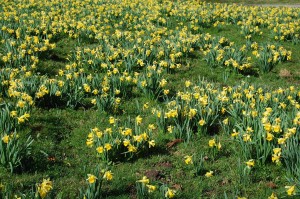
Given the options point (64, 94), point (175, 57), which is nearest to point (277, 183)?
point (64, 94)

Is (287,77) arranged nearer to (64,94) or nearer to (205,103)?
(205,103)

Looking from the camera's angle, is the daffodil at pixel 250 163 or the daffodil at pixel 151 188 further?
the daffodil at pixel 250 163

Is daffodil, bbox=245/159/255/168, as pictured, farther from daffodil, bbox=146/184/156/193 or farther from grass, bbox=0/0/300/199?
daffodil, bbox=146/184/156/193

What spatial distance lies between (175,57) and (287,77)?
2595mm

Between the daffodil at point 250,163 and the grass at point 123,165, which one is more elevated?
the daffodil at point 250,163

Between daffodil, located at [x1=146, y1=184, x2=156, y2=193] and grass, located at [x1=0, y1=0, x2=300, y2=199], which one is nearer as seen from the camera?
daffodil, located at [x1=146, y1=184, x2=156, y2=193]

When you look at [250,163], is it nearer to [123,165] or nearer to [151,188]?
[151,188]

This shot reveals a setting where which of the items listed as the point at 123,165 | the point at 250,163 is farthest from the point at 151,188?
the point at 250,163

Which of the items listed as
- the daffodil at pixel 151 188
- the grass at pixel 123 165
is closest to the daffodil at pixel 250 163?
the grass at pixel 123 165

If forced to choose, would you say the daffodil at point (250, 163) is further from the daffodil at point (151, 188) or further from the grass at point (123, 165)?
the daffodil at point (151, 188)

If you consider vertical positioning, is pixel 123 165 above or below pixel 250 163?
below

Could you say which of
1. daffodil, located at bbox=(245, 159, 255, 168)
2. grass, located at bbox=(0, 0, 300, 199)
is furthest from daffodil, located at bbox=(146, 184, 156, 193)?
daffodil, located at bbox=(245, 159, 255, 168)

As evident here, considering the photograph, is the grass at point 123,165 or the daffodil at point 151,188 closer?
the daffodil at point 151,188

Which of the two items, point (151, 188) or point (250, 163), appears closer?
point (151, 188)
